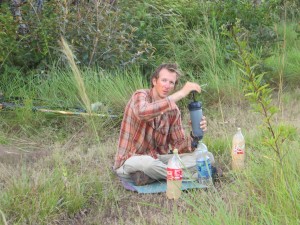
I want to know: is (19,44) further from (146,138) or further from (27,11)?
(146,138)

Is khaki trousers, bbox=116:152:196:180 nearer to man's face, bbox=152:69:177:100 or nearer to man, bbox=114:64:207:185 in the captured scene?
man, bbox=114:64:207:185

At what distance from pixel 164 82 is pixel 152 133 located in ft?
1.65

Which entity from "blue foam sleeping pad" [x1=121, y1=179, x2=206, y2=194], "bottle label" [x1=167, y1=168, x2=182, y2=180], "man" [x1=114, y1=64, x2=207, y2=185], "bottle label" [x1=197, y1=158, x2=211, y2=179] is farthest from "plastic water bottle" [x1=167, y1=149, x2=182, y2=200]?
"man" [x1=114, y1=64, x2=207, y2=185]

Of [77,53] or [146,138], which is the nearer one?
[146,138]

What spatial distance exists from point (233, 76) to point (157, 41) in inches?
52.2

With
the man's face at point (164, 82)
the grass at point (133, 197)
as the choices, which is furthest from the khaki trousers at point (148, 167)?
the man's face at point (164, 82)

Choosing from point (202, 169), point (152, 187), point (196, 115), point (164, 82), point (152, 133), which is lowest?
point (152, 187)

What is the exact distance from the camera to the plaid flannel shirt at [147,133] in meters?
5.15

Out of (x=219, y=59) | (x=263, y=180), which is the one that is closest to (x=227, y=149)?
(x=263, y=180)

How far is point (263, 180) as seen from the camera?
3936 millimetres

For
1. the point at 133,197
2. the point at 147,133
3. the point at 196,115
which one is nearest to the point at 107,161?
the point at 147,133

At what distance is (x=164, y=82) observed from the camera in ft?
16.6

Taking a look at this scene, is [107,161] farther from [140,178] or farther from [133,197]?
[133,197]

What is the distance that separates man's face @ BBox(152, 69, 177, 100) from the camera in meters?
5.06
